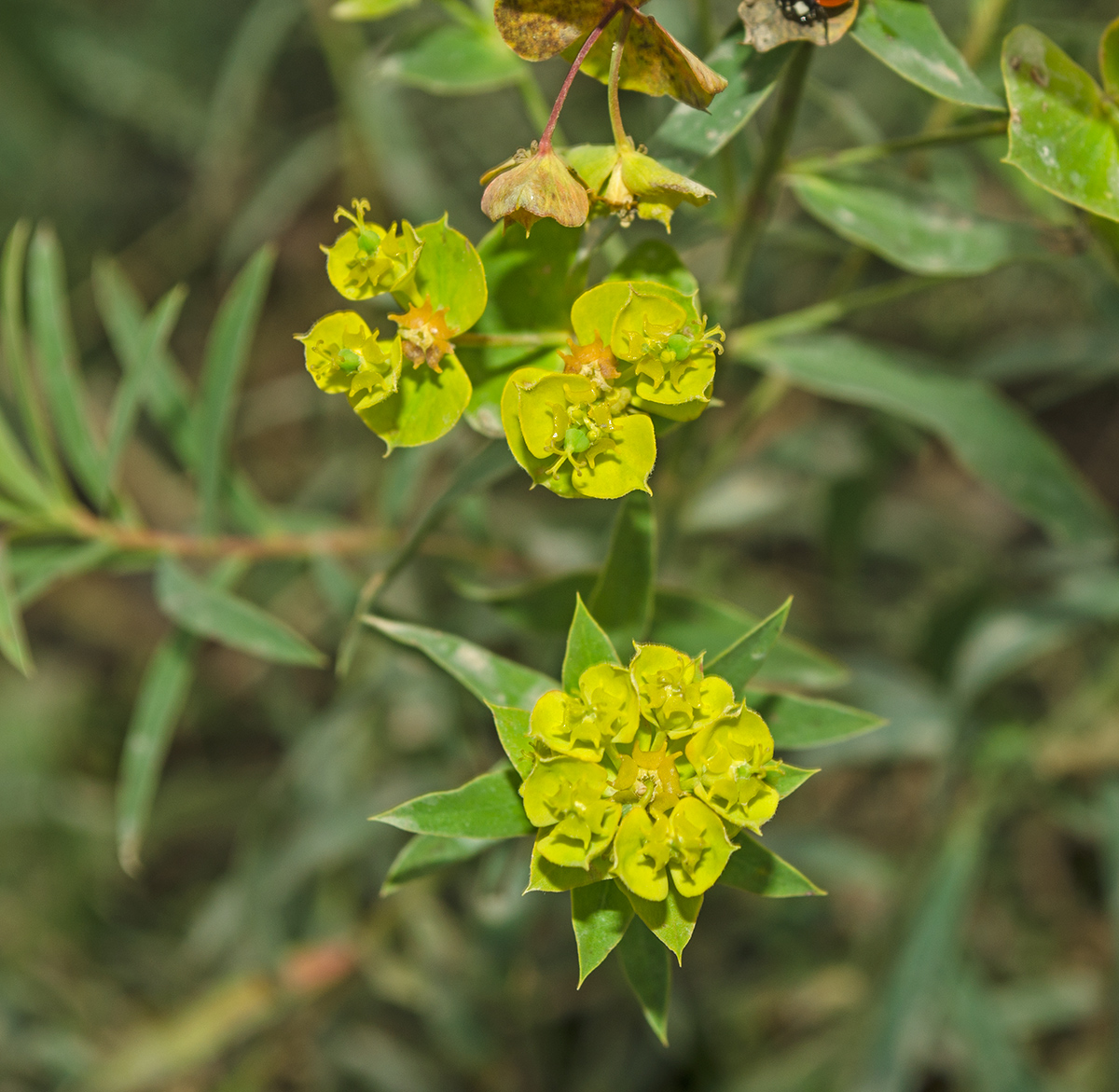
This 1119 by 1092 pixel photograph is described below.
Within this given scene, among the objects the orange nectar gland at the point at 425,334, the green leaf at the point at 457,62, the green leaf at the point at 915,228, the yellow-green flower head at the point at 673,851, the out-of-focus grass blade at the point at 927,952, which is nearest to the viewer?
the yellow-green flower head at the point at 673,851

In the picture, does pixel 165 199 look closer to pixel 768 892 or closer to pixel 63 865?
pixel 63 865

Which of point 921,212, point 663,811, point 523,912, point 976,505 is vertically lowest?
point 976,505

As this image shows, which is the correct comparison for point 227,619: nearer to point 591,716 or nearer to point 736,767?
point 591,716

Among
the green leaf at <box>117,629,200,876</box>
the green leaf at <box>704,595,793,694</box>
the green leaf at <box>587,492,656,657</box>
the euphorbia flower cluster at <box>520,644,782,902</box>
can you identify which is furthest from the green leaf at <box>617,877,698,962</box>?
the green leaf at <box>117,629,200,876</box>

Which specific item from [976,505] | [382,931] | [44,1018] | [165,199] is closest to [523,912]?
[382,931]

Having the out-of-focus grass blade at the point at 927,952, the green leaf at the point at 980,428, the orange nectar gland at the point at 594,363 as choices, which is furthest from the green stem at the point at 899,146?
the out-of-focus grass blade at the point at 927,952

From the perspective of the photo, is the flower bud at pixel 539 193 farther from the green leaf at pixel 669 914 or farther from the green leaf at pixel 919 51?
the green leaf at pixel 669 914
